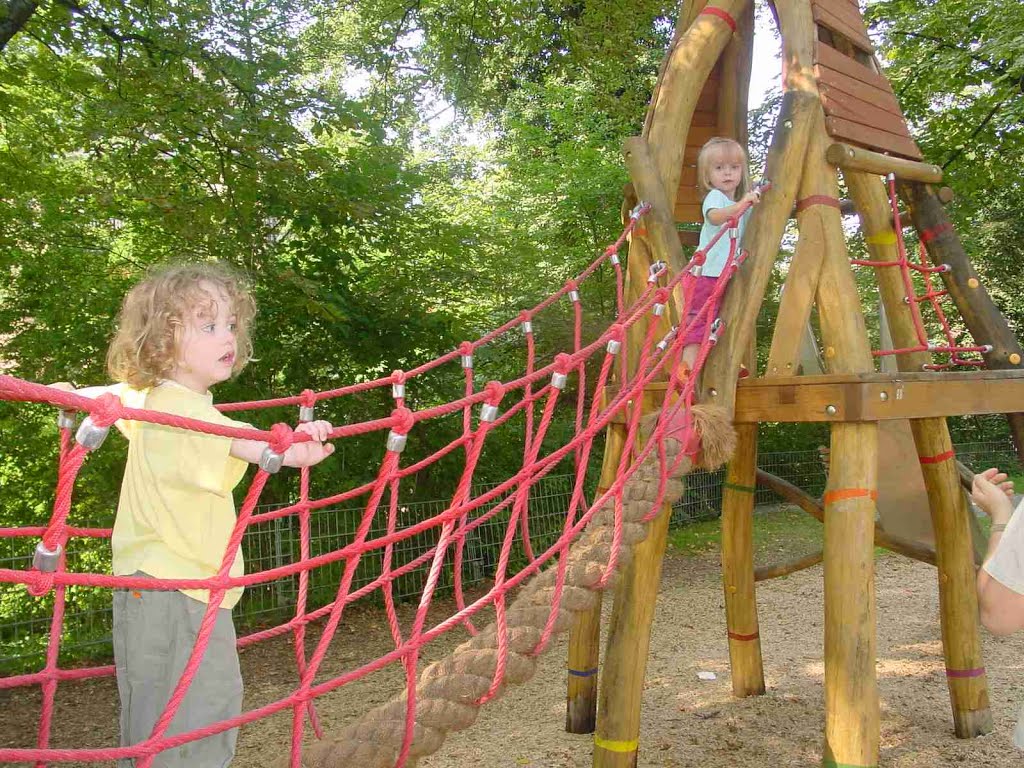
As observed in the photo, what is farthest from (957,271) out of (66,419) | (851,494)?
(66,419)

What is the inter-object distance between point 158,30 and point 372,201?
4.72 ft

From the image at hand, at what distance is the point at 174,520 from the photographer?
5.36 ft

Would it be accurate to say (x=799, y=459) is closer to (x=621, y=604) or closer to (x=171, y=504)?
(x=621, y=604)

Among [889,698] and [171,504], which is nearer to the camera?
[171,504]

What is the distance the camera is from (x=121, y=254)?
5203mm

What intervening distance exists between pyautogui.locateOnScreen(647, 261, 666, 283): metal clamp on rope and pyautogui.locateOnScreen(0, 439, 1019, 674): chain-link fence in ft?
10.8

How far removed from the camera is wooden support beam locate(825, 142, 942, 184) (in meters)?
2.77

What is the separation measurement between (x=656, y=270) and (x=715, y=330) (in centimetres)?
44

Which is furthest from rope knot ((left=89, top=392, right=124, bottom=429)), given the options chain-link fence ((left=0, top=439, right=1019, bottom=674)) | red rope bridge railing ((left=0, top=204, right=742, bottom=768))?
chain-link fence ((left=0, top=439, right=1019, bottom=674))

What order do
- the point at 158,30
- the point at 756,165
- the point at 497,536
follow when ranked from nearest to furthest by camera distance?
the point at 158,30 < the point at 497,536 < the point at 756,165

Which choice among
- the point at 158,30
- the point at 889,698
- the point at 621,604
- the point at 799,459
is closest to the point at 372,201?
the point at 158,30

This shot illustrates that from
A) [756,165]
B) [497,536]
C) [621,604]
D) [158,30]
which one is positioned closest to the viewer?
[621,604]

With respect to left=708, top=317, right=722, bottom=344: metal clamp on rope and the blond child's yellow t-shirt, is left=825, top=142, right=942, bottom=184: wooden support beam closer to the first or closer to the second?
left=708, top=317, right=722, bottom=344: metal clamp on rope

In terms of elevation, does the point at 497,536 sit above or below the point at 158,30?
below
